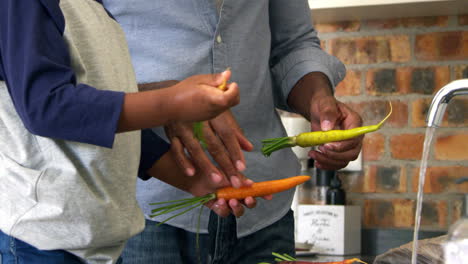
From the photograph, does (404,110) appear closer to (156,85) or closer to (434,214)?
(434,214)

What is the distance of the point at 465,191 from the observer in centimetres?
208

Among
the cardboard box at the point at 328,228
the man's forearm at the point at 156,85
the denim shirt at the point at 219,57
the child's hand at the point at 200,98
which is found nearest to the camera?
the child's hand at the point at 200,98

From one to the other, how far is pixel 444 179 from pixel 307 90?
109cm

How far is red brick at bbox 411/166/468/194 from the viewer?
2.09 m

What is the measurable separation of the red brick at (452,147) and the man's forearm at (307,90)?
1.04m

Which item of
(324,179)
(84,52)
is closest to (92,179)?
(84,52)

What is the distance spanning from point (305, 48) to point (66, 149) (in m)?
0.70

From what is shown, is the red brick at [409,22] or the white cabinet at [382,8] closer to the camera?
the white cabinet at [382,8]

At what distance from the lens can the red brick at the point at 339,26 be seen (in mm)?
2213

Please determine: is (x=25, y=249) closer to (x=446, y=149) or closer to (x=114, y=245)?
(x=114, y=245)

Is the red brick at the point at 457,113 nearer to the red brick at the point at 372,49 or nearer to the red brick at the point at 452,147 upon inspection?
the red brick at the point at 452,147

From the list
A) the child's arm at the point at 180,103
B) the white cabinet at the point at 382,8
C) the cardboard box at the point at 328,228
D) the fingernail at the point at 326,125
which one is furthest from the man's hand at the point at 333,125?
the white cabinet at the point at 382,8

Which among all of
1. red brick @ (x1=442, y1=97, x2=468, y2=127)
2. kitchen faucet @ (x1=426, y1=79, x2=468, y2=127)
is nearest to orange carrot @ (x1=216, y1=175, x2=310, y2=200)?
kitchen faucet @ (x1=426, y1=79, x2=468, y2=127)

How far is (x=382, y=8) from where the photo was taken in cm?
204
